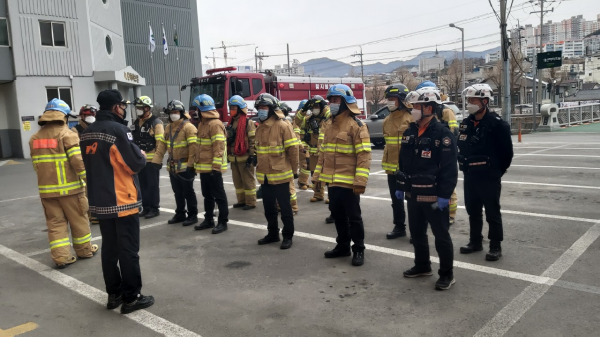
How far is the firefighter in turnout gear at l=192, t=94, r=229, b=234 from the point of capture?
7.34 meters

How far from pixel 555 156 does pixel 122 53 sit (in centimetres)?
2617

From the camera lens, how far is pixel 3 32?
73.5 ft

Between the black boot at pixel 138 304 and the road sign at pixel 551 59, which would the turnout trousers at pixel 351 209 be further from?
the road sign at pixel 551 59

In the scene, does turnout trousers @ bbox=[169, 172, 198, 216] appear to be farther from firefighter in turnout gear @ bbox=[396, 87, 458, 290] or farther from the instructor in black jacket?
firefighter in turnout gear @ bbox=[396, 87, 458, 290]

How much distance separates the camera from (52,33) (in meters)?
23.8

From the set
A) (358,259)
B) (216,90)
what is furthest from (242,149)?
(216,90)

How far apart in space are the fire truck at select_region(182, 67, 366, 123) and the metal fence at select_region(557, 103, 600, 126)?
14176 mm

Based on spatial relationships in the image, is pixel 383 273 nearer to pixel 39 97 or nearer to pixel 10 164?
pixel 10 164

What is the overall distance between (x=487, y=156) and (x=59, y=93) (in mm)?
23975

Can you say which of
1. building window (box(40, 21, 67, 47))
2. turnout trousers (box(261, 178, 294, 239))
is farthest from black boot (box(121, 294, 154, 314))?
building window (box(40, 21, 67, 47))

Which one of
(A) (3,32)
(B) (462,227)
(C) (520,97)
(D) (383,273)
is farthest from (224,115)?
(C) (520,97)

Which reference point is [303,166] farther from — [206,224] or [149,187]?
[149,187]

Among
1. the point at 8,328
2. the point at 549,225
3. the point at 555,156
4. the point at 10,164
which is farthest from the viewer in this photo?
the point at 10,164

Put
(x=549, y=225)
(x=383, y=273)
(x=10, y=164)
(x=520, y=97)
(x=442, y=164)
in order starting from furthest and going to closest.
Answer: (x=520, y=97) → (x=10, y=164) → (x=549, y=225) → (x=383, y=273) → (x=442, y=164)
